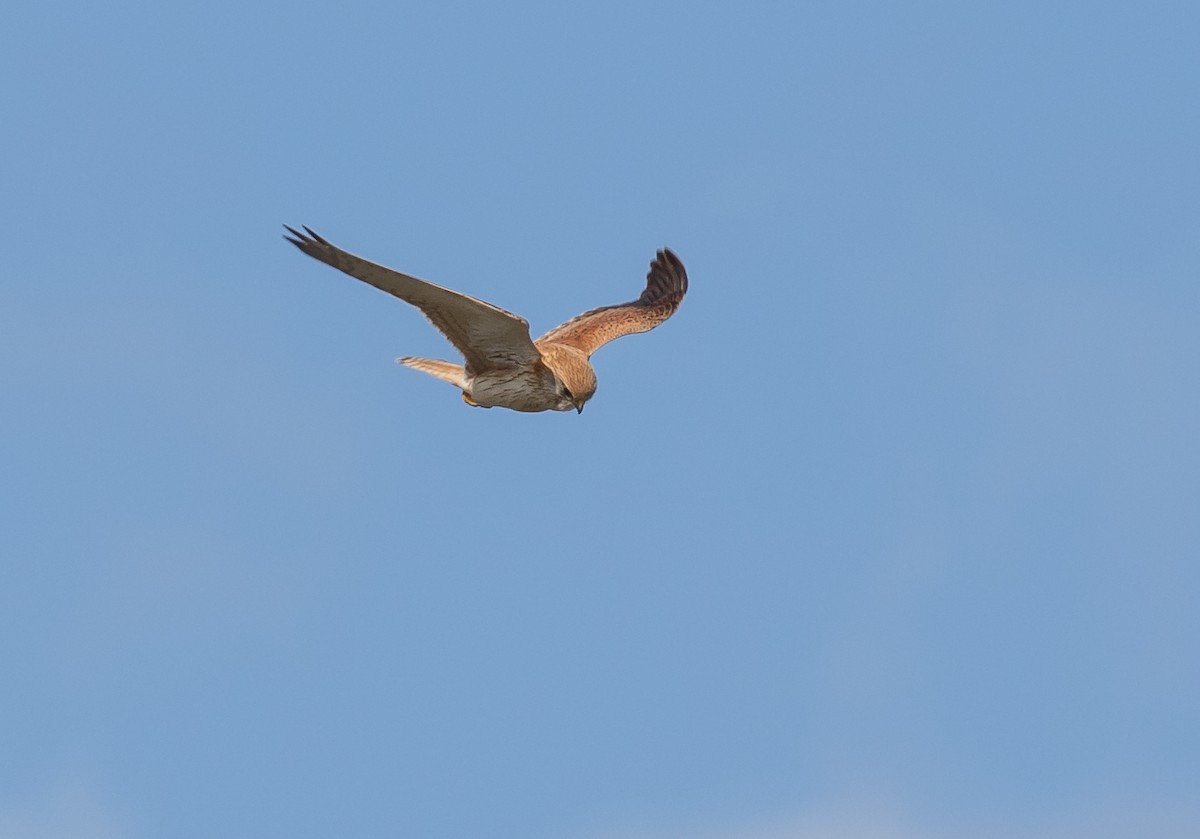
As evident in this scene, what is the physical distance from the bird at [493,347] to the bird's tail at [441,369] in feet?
0.03

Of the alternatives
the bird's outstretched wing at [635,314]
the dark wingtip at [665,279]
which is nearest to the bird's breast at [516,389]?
the bird's outstretched wing at [635,314]

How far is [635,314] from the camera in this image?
21.1m

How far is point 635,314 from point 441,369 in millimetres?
4050

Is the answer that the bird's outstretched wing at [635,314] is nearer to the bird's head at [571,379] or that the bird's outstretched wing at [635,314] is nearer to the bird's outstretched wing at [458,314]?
the bird's head at [571,379]

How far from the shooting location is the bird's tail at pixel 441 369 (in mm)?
17312

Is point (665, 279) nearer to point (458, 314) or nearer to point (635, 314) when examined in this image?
point (635, 314)

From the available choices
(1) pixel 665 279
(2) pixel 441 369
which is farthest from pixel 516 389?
(1) pixel 665 279

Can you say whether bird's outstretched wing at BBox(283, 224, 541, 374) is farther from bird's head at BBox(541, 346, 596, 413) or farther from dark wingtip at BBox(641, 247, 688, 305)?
dark wingtip at BBox(641, 247, 688, 305)

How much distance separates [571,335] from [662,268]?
7.74 ft

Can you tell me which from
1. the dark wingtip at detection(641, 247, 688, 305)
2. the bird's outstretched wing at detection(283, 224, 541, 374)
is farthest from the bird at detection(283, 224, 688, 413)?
the dark wingtip at detection(641, 247, 688, 305)

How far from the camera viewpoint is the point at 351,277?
13.8 m

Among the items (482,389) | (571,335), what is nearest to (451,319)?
(482,389)

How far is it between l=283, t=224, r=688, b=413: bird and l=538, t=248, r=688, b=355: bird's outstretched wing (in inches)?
0.9

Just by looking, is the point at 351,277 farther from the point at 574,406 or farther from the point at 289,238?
the point at 574,406
